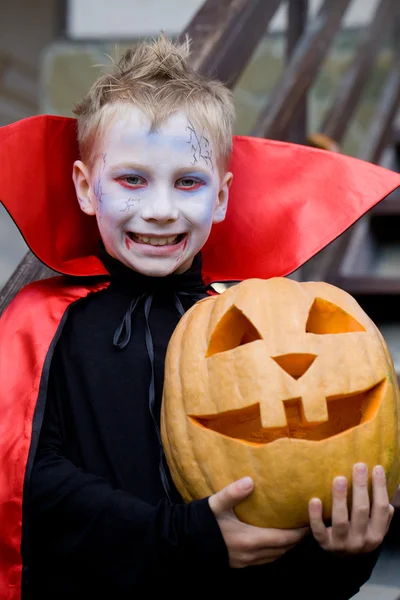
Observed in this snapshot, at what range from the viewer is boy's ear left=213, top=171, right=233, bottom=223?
5.84 ft

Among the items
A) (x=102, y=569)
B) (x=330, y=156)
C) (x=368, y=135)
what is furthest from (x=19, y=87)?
(x=102, y=569)

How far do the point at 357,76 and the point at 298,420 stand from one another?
2.79 metres

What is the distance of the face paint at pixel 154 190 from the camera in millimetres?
1595

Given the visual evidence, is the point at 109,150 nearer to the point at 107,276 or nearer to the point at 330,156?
the point at 107,276

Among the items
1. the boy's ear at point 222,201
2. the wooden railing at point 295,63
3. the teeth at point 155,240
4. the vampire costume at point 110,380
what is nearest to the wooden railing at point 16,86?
the wooden railing at point 295,63

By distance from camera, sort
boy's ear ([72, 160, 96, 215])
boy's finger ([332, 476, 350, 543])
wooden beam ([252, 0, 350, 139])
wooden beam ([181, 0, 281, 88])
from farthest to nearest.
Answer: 1. wooden beam ([252, 0, 350, 139])
2. wooden beam ([181, 0, 281, 88])
3. boy's ear ([72, 160, 96, 215])
4. boy's finger ([332, 476, 350, 543])

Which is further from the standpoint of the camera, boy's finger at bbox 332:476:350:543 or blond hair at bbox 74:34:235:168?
blond hair at bbox 74:34:235:168

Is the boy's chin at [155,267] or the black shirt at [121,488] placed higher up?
the boy's chin at [155,267]

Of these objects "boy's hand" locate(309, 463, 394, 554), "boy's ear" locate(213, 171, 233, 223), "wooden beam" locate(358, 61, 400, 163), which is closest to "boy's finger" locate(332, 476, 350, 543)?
"boy's hand" locate(309, 463, 394, 554)

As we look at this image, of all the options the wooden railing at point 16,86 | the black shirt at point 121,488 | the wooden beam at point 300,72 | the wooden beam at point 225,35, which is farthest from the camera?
the wooden railing at point 16,86

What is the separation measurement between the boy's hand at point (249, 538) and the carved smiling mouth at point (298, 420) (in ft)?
0.39

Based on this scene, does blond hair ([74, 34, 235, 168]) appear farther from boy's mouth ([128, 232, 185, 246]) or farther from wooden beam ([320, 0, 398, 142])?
wooden beam ([320, 0, 398, 142])

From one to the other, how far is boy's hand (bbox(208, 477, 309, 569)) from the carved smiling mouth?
118 millimetres

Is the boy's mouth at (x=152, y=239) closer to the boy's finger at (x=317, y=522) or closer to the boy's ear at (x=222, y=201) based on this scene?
the boy's ear at (x=222, y=201)
